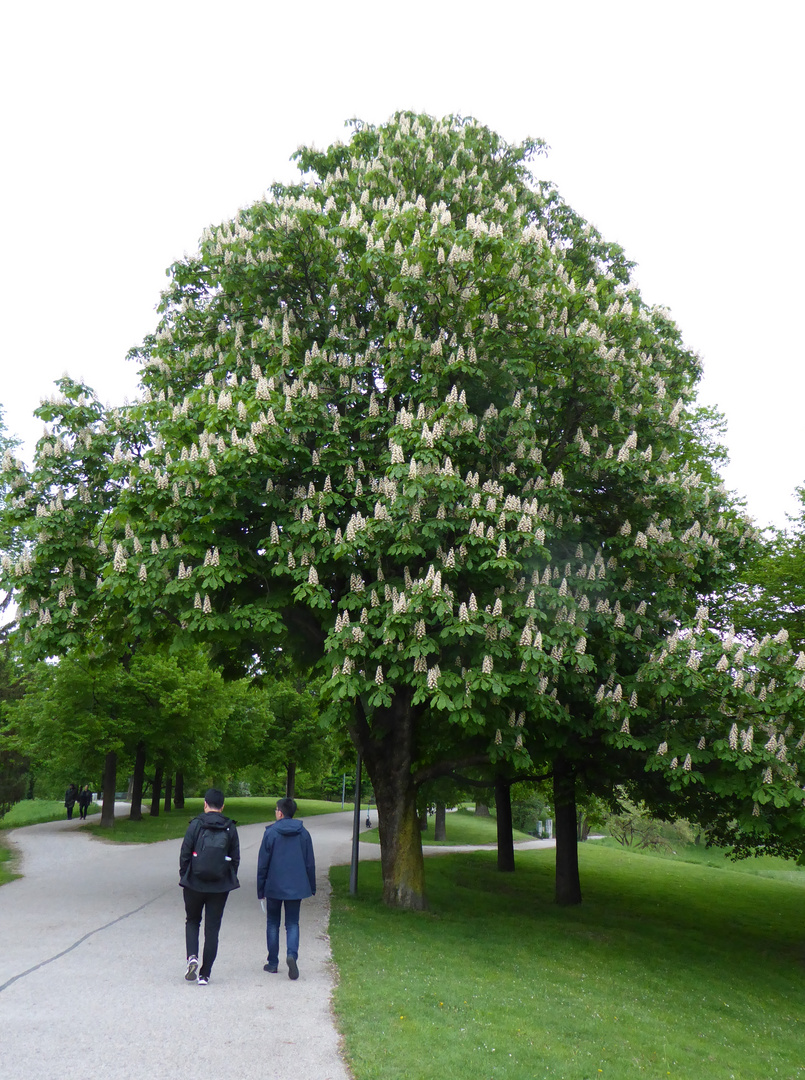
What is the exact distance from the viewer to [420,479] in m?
11.8

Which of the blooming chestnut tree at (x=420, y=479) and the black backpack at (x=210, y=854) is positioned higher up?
the blooming chestnut tree at (x=420, y=479)

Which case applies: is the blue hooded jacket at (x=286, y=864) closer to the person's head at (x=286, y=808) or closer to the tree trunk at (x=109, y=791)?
the person's head at (x=286, y=808)

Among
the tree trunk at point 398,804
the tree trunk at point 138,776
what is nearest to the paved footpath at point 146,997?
the tree trunk at point 398,804

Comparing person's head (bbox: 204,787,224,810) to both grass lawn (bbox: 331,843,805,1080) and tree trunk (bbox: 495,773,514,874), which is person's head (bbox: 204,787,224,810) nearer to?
grass lawn (bbox: 331,843,805,1080)

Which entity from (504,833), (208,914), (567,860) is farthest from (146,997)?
(504,833)

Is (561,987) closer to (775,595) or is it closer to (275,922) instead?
(275,922)

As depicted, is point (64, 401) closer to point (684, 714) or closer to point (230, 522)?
point (230, 522)

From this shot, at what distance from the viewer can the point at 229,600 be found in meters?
14.5

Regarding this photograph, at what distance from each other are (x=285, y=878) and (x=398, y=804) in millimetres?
7254

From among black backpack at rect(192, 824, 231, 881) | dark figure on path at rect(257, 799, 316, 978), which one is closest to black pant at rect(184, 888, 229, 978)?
black backpack at rect(192, 824, 231, 881)

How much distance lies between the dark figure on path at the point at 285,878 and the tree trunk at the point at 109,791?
2332 cm

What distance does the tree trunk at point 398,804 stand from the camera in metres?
15.9

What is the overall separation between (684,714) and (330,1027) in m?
8.47

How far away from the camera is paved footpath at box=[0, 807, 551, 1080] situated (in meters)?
6.30
